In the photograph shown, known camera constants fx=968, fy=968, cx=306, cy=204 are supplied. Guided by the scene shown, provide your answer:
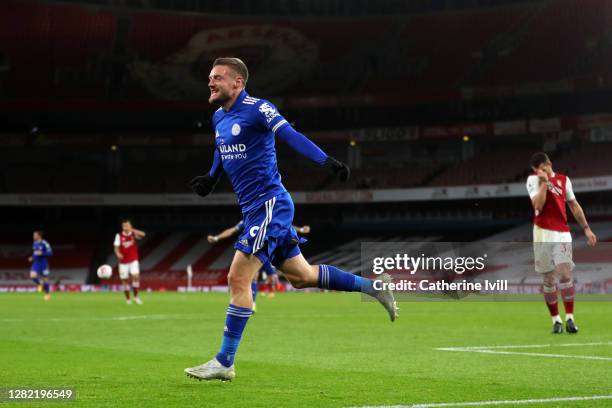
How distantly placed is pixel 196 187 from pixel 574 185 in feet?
137

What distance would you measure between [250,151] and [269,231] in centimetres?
70

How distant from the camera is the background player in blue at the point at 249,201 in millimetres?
7852

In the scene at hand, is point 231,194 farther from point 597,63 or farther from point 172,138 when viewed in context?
point 597,63

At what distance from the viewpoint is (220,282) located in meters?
52.7

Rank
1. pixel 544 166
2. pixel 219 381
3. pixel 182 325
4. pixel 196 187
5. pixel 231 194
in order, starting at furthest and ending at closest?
pixel 231 194 → pixel 182 325 → pixel 544 166 → pixel 196 187 → pixel 219 381

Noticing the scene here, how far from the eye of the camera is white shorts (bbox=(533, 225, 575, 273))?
44.9 feet

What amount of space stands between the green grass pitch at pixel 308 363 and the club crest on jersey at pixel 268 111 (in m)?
2.16

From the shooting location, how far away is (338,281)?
331 inches

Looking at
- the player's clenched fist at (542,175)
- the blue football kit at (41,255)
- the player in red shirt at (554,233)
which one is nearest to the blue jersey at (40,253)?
the blue football kit at (41,255)

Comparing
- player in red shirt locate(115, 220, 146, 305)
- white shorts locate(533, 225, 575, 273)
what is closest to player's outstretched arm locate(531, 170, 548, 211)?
white shorts locate(533, 225, 575, 273)

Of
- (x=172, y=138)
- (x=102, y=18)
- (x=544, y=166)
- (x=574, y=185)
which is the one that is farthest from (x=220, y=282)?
(x=544, y=166)

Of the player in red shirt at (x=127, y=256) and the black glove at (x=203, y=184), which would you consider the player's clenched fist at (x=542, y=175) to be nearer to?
the black glove at (x=203, y=184)

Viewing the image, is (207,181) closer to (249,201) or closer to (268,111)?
(249,201)

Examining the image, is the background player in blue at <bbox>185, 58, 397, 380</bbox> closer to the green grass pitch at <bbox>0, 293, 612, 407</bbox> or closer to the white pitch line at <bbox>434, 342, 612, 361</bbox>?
the green grass pitch at <bbox>0, 293, 612, 407</bbox>
